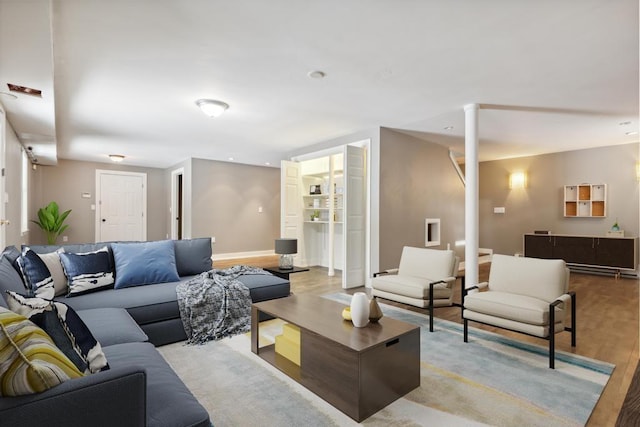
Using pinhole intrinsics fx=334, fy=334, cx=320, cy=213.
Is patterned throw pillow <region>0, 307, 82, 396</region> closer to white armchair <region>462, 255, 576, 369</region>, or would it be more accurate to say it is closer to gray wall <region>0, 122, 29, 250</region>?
white armchair <region>462, 255, 576, 369</region>

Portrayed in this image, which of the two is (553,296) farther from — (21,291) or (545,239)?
(545,239)

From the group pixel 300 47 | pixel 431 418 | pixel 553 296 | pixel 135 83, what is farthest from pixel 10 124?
pixel 553 296

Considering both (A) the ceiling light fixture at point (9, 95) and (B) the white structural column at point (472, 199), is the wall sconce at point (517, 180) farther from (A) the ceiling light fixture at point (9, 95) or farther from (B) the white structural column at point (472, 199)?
(A) the ceiling light fixture at point (9, 95)

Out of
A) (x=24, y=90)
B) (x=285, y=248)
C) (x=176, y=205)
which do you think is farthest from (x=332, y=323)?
(x=176, y=205)

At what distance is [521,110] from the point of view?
172 inches

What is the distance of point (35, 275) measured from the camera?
246 cm

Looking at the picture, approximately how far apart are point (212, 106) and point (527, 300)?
3.81 m

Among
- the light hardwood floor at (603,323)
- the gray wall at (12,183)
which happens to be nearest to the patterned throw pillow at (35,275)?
the gray wall at (12,183)

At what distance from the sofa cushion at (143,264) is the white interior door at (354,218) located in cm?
260

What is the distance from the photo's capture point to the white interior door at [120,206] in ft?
28.3

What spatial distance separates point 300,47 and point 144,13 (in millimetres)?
1135

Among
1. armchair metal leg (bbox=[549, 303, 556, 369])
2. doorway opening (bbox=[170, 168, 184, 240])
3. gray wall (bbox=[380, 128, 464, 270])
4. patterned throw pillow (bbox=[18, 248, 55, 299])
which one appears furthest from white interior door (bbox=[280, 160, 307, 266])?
armchair metal leg (bbox=[549, 303, 556, 369])

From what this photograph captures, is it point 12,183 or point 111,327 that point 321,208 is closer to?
point 12,183

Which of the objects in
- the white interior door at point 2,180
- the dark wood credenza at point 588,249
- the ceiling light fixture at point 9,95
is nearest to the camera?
the ceiling light fixture at point 9,95
